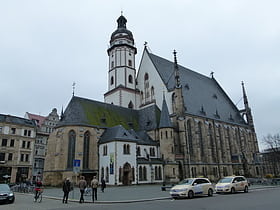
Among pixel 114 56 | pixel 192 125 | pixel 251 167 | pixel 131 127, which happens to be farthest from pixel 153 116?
pixel 251 167

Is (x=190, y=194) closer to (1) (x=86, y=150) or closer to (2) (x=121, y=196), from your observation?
(2) (x=121, y=196)

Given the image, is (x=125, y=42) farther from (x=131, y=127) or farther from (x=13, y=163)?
(x=13, y=163)

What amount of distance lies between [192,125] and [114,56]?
21.7 m

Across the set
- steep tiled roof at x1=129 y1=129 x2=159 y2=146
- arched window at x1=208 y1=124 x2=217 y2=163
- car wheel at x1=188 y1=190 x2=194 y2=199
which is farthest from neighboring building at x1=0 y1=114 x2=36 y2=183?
car wheel at x1=188 y1=190 x2=194 y2=199

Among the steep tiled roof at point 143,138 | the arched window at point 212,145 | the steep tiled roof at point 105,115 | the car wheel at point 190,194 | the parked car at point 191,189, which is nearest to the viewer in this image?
the parked car at point 191,189

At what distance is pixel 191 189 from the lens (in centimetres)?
1627

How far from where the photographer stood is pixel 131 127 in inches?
1615

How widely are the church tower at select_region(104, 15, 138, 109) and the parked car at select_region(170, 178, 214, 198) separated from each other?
3112 cm

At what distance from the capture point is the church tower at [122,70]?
155 ft

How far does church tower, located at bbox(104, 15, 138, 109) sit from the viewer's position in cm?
4731

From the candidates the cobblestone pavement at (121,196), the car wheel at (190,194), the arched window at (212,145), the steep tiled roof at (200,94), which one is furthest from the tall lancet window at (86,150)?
the arched window at (212,145)

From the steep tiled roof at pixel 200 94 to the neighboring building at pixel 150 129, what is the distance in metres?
0.27

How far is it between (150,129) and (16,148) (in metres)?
26.2

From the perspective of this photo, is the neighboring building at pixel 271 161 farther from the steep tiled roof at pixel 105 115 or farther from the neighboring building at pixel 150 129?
the steep tiled roof at pixel 105 115
